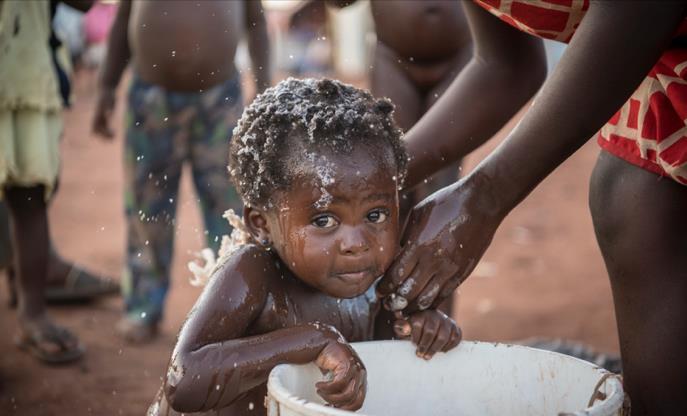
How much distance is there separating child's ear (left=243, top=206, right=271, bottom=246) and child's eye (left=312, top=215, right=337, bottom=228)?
0.65ft

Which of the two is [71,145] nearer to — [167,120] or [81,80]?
[81,80]

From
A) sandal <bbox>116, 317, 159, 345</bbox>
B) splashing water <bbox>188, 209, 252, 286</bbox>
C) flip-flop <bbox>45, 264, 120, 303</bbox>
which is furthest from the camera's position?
flip-flop <bbox>45, 264, 120, 303</bbox>

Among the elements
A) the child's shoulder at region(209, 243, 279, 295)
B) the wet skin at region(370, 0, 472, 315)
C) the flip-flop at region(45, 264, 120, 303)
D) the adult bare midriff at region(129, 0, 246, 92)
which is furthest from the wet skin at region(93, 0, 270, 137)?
the child's shoulder at region(209, 243, 279, 295)

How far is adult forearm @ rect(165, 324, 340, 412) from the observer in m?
1.94

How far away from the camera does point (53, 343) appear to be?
4.05 meters

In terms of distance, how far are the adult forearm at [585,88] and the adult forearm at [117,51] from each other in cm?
292

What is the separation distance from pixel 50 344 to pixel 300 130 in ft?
7.77

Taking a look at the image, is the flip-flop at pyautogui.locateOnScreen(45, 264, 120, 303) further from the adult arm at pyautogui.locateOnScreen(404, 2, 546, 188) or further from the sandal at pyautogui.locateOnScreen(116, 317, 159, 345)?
the adult arm at pyautogui.locateOnScreen(404, 2, 546, 188)

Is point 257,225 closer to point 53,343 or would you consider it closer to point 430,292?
point 430,292

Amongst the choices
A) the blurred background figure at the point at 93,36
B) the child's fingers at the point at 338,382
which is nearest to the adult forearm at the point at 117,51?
the child's fingers at the point at 338,382

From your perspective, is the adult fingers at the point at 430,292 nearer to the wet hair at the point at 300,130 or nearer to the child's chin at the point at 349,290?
the child's chin at the point at 349,290

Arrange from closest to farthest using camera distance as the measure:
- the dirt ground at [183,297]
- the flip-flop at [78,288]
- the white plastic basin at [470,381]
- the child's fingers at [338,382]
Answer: the child's fingers at [338,382] → the white plastic basin at [470,381] → the dirt ground at [183,297] → the flip-flop at [78,288]

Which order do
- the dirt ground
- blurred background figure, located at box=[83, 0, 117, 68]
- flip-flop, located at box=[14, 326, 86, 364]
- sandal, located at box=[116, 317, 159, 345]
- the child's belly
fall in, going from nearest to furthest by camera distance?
the child's belly, the dirt ground, flip-flop, located at box=[14, 326, 86, 364], sandal, located at box=[116, 317, 159, 345], blurred background figure, located at box=[83, 0, 117, 68]

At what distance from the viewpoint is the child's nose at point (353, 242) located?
6.75 ft
